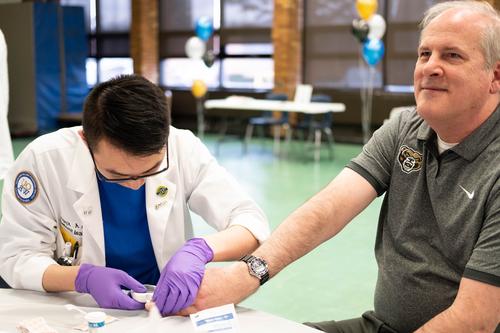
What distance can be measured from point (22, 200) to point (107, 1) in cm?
1038

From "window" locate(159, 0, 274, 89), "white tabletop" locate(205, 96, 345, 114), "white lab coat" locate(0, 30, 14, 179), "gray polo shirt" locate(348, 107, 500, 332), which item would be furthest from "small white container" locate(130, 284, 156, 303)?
"window" locate(159, 0, 274, 89)

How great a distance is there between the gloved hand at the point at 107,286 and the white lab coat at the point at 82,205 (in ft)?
0.41

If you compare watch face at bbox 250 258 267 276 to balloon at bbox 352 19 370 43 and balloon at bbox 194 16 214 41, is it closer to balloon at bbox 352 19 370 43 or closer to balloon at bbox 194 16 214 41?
balloon at bbox 352 19 370 43

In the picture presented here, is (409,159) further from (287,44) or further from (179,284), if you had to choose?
(287,44)

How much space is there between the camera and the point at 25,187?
1494 mm

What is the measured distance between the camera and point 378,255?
156 cm

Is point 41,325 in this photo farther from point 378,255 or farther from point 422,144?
point 422,144

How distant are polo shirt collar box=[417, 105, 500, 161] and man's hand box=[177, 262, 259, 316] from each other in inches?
23.5

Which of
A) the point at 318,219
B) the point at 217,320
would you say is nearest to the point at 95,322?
the point at 217,320

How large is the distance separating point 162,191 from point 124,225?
0.45 feet

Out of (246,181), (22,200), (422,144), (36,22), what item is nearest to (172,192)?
(22,200)

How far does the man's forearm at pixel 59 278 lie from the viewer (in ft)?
4.60

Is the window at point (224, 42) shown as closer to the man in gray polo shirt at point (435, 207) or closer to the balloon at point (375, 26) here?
the balloon at point (375, 26)

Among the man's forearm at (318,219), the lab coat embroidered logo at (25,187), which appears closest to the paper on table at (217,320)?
the man's forearm at (318,219)
